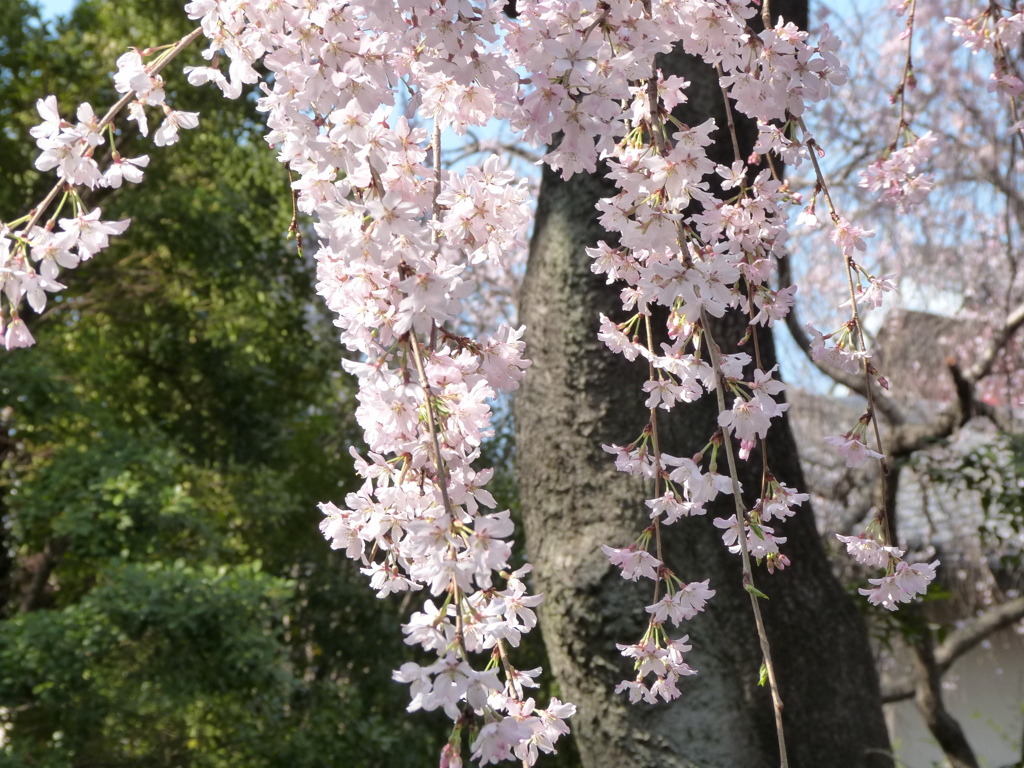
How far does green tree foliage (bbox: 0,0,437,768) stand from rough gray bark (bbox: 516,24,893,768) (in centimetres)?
141

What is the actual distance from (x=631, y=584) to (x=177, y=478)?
224 cm

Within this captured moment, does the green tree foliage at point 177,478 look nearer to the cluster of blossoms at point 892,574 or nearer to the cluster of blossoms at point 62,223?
the cluster of blossoms at point 62,223

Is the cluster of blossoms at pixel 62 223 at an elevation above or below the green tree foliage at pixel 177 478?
below

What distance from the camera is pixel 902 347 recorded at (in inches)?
194

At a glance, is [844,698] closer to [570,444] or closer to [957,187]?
[570,444]

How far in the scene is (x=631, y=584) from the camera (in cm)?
183

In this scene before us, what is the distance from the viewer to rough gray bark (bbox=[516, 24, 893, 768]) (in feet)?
6.04

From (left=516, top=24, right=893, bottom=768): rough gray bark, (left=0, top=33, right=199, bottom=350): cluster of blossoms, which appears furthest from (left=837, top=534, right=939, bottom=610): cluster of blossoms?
(left=516, top=24, right=893, bottom=768): rough gray bark

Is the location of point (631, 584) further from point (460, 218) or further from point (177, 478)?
point (177, 478)

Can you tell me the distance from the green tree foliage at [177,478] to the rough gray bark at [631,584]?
1.41 meters

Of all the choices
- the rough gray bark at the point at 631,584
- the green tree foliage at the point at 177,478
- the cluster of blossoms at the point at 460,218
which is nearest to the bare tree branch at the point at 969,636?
the rough gray bark at the point at 631,584

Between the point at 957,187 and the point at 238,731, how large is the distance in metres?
3.61

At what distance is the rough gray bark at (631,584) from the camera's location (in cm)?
184

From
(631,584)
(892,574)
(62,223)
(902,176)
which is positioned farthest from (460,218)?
(631,584)
